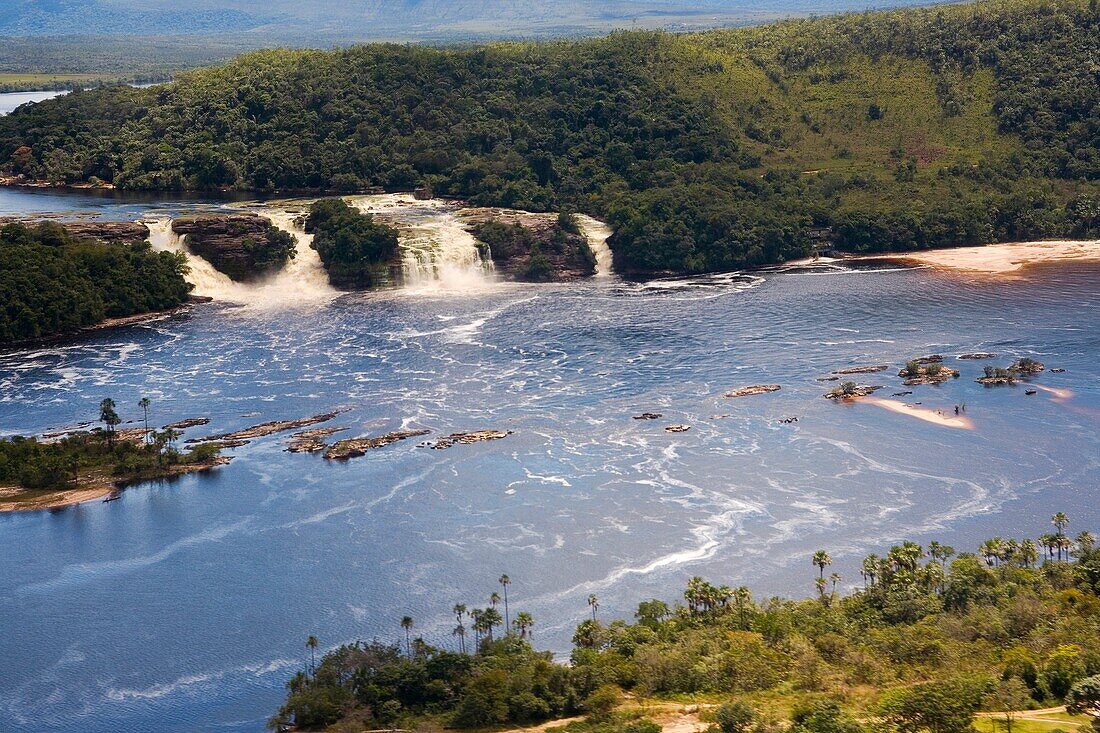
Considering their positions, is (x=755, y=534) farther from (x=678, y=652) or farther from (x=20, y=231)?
(x=20, y=231)

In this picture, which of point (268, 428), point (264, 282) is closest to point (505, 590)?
point (268, 428)

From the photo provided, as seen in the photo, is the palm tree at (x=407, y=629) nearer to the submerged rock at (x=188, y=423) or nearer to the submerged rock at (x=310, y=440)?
the submerged rock at (x=310, y=440)

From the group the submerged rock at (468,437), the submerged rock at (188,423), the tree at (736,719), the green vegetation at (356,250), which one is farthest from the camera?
the green vegetation at (356,250)

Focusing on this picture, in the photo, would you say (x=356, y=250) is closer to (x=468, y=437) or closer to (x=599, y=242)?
(x=599, y=242)

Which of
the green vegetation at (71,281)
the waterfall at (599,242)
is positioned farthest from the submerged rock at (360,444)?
the waterfall at (599,242)

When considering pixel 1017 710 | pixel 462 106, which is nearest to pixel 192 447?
pixel 1017 710

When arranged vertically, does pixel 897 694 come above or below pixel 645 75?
below
